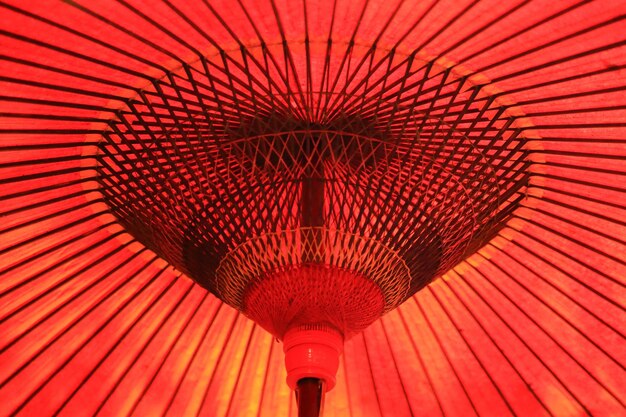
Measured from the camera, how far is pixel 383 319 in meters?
3.36

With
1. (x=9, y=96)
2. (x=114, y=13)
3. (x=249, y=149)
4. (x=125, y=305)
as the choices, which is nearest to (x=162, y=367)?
(x=125, y=305)

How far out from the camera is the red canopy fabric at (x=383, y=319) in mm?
2148

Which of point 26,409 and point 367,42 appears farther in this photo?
point 26,409

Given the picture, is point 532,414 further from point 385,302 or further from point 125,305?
point 125,305

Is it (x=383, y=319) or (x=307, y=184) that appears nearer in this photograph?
(x=307, y=184)

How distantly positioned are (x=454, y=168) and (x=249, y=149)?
26.6 inches

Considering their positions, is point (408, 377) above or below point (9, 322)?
below

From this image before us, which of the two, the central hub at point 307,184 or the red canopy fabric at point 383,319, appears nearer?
the red canopy fabric at point 383,319

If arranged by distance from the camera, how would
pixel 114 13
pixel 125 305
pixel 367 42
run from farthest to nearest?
pixel 125 305
pixel 367 42
pixel 114 13

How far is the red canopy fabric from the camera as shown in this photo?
2148mm

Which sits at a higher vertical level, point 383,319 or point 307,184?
point 307,184

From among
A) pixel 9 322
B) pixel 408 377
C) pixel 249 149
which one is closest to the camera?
pixel 249 149

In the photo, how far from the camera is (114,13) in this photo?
2082 millimetres

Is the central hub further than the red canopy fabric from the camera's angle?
Yes
